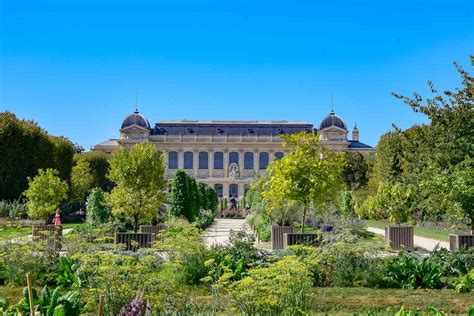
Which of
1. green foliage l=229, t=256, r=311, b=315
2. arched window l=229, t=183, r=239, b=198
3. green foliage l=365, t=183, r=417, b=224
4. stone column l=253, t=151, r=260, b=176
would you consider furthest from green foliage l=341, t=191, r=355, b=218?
stone column l=253, t=151, r=260, b=176

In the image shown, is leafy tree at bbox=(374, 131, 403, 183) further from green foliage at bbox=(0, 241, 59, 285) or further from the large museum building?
the large museum building

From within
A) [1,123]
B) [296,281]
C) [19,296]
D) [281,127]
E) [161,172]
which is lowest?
[19,296]

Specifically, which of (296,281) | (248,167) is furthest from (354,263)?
(248,167)

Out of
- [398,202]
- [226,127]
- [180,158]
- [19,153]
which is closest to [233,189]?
[180,158]

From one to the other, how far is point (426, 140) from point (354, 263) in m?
4.99

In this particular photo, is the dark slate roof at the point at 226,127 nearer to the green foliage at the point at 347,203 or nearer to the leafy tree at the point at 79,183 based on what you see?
the leafy tree at the point at 79,183

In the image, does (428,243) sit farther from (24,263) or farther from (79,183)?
(79,183)

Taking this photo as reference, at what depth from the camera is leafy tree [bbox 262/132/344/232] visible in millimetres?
11445

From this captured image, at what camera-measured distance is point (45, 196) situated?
608 inches

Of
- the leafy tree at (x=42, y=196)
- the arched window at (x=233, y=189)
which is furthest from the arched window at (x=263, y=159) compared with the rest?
the leafy tree at (x=42, y=196)

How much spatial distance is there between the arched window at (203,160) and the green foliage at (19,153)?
37639mm

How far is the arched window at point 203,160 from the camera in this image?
6569 cm

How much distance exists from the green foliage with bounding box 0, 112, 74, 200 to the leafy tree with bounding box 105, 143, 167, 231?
13614 mm

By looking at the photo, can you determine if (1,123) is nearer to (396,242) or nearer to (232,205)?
(232,205)
